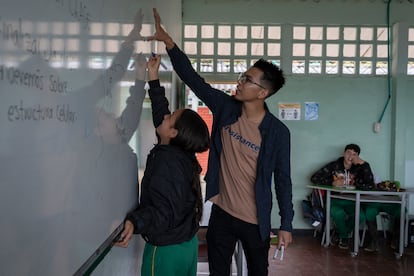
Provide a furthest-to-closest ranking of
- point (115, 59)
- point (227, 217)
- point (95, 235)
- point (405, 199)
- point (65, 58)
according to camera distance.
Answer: point (405, 199), point (227, 217), point (115, 59), point (95, 235), point (65, 58)

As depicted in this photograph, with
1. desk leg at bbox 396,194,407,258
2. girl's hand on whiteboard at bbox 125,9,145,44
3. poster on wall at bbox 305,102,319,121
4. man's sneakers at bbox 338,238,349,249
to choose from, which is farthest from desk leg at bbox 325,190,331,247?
girl's hand on whiteboard at bbox 125,9,145,44

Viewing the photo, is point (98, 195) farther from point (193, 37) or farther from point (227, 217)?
point (193, 37)

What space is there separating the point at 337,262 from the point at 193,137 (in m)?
2.87

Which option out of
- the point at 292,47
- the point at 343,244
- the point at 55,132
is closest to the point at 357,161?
the point at 343,244

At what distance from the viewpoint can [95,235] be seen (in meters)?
0.97

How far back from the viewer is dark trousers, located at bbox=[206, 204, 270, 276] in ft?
5.72

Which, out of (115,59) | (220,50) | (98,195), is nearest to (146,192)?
(98,195)

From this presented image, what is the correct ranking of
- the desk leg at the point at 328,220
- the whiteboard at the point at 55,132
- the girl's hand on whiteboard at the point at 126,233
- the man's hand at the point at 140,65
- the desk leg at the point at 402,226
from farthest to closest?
the desk leg at the point at 328,220 < the desk leg at the point at 402,226 < the man's hand at the point at 140,65 < the girl's hand on whiteboard at the point at 126,233 < the whiteboard at the point at 55,132

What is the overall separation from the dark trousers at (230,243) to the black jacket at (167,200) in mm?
339

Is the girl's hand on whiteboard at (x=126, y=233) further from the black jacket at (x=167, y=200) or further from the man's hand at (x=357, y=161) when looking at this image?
the man's hand at (x=357, y=161)

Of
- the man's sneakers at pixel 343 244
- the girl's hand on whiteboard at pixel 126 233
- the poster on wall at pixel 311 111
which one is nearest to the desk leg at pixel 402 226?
the man's sneakers at pixel 343 244

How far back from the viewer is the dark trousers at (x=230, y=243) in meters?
1.74

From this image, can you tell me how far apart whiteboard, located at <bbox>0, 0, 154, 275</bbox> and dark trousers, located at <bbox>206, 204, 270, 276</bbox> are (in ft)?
2.49

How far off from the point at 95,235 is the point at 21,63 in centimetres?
51
